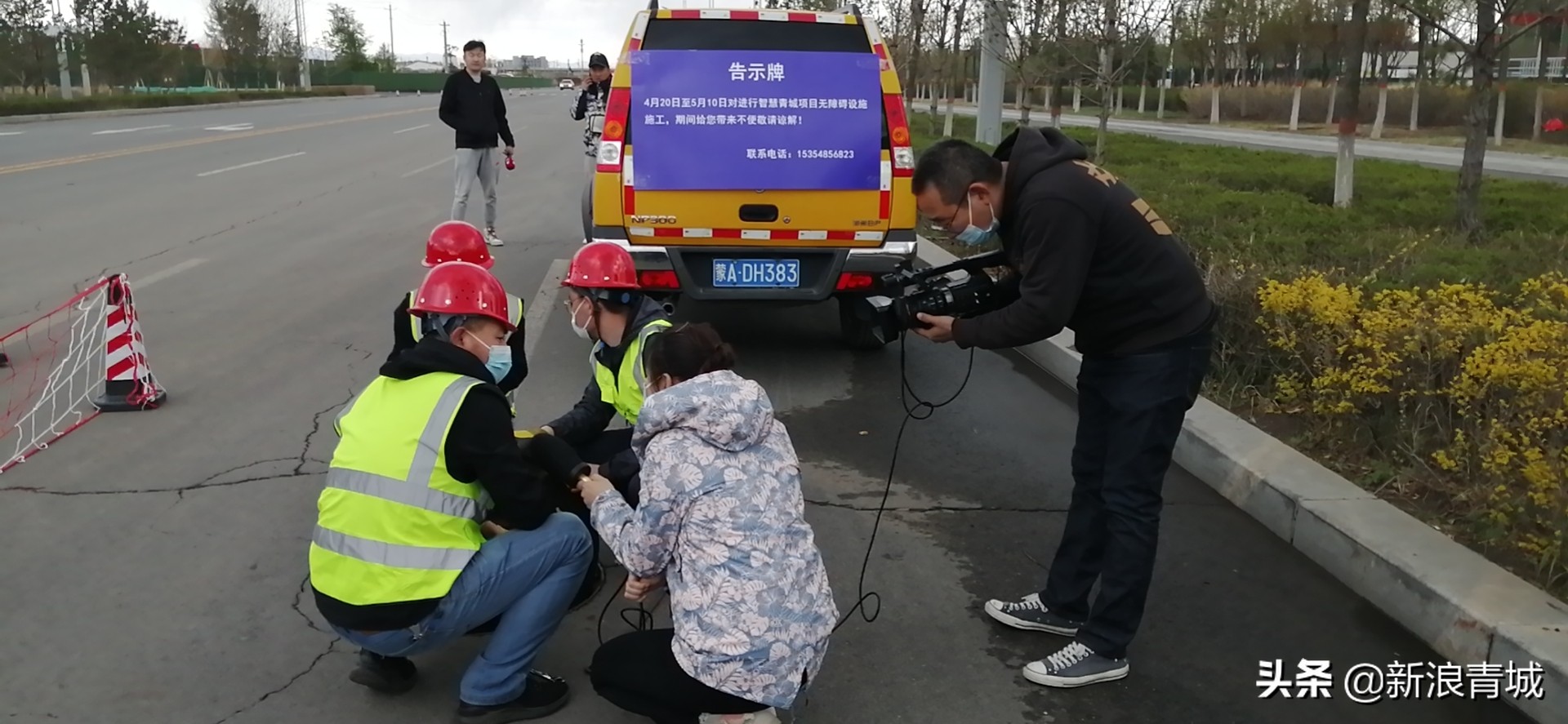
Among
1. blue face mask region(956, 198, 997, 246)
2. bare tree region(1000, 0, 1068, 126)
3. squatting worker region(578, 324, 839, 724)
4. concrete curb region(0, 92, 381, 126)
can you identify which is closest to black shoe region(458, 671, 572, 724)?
squatting worker region(578, 324, 839, 724)

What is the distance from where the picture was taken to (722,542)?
112 inches

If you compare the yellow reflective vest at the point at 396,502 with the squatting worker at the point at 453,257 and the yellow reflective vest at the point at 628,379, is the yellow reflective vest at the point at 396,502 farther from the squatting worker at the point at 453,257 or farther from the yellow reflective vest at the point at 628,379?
the squatting worker at the point at 453,257

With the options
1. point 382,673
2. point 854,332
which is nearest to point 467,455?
point 382,673

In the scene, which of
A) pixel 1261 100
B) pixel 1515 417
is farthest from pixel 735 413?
pixel 1261 100

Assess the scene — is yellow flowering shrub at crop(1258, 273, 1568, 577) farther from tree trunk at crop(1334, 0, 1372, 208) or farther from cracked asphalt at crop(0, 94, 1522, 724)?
tree trunk at crop(1334, 0, 1372, 208)

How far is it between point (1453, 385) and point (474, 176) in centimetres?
932

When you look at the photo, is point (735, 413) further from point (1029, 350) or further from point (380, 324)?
point (380, 324)

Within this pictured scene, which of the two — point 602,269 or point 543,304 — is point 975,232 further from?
point 543,304

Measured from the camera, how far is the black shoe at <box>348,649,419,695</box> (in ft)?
11.5

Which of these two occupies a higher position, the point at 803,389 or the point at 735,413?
the point at 735,413

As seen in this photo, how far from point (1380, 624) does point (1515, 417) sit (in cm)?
124

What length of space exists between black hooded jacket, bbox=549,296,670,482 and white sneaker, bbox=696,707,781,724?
1231 mm

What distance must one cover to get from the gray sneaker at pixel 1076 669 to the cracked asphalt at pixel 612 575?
37 millimetres

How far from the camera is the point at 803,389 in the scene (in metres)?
6.98
